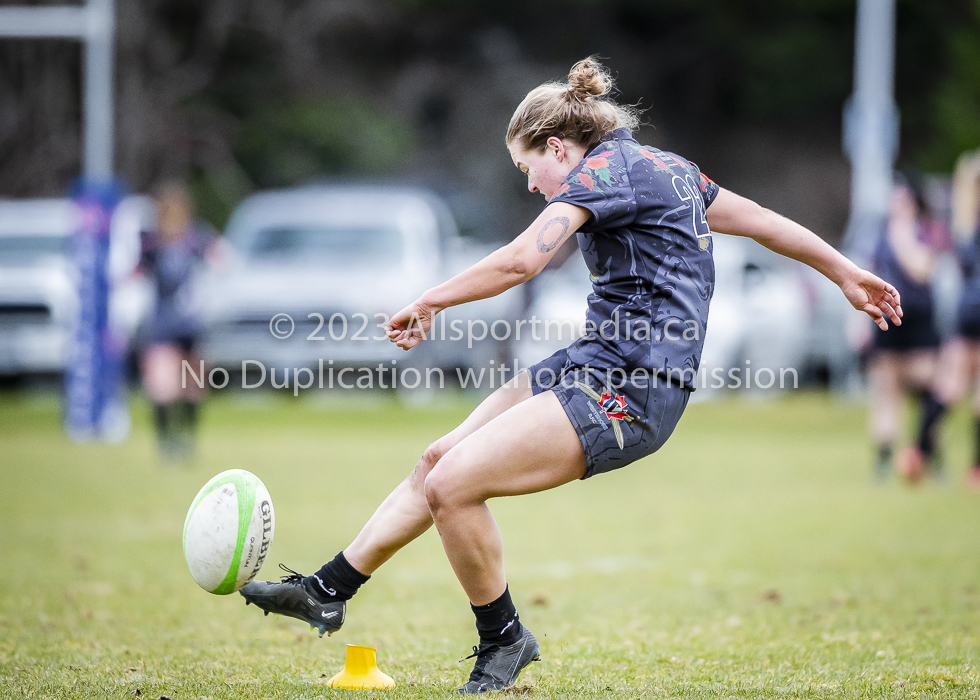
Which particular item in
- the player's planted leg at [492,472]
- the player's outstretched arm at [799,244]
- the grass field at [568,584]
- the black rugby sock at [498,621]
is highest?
the player's outstretched arm at [799,244]

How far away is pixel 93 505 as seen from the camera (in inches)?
358

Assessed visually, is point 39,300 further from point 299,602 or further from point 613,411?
point 613,411

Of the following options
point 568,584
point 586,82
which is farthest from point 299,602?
A: point 568,584

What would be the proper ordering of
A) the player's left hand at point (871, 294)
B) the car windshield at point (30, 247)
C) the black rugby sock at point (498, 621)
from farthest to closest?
the car windshield at point (30, 247), the player's left hand at point (871, 294), the black rugby sock at point (498, 621)

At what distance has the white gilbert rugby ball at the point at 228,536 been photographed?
4.19 meters

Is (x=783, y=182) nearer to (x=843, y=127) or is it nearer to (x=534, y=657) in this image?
(x=843, y=127)

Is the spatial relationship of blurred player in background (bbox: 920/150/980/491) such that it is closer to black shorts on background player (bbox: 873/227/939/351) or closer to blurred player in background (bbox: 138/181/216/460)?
black shorts on background player (bbox: 873/227/939/351)

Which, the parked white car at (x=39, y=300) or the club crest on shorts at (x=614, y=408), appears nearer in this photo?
the club crest on shorts at (x=614, y=408)

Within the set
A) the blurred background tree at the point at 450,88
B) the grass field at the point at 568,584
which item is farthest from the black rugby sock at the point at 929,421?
the blurred background tree at the point at 450,88

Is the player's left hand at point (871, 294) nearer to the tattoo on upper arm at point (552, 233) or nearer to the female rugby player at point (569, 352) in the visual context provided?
the female rugby player at point (569, 352)

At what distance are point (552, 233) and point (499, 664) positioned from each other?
148 centimetres

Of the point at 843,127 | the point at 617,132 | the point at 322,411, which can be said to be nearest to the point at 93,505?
the point at 617,132

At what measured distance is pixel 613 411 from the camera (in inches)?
152

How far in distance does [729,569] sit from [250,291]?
40.5 ft
